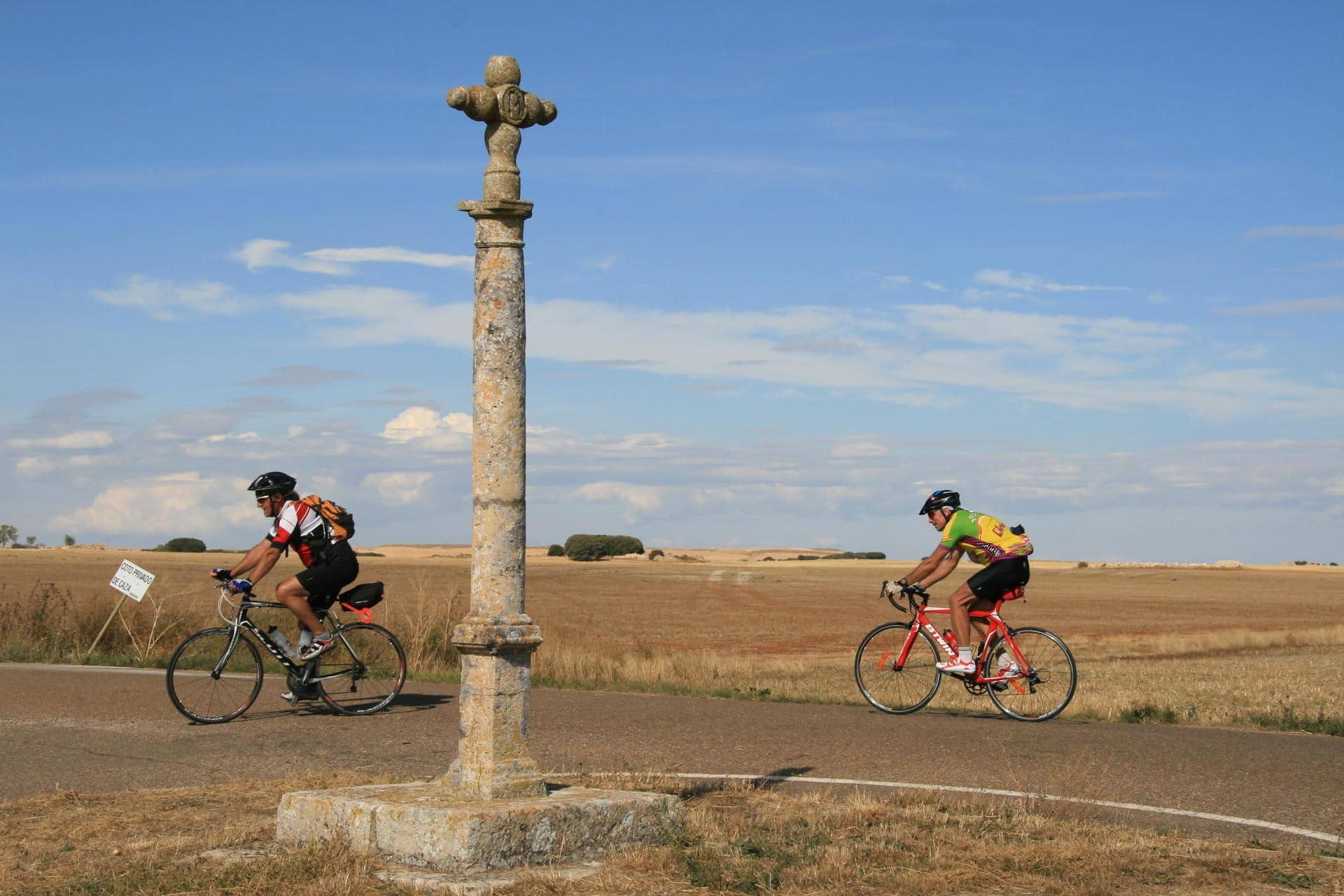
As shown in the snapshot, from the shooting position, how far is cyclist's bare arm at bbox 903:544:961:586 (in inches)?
512

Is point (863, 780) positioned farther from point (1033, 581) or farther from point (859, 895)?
point (1033, 581)

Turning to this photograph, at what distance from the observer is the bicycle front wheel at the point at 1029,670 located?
41.9 ft

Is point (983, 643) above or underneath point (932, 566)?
underneath

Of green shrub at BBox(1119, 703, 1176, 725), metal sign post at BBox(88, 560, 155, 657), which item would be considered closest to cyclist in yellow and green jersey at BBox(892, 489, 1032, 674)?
green shrub at BBox(1119, 703, 1176, 725)

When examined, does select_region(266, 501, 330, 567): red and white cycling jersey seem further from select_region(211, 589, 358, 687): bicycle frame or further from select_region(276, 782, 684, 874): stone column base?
select_region(276, 782, 684, 874): stone column base

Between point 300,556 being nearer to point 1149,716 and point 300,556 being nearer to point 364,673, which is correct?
point 364,673

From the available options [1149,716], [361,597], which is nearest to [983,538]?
[1149,716]

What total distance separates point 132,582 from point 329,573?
6022mm

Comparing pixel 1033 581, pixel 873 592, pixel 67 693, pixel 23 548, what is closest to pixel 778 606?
pixel 873 592

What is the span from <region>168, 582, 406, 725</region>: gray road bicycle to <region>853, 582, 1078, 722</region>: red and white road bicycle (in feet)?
14.3

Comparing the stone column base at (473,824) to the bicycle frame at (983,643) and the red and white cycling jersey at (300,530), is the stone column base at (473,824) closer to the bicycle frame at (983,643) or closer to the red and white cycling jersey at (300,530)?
the red and white cycling jersey at (300,530)

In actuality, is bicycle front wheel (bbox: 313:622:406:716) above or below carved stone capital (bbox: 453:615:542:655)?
below

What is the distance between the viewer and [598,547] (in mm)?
118688

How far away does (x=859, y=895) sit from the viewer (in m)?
6.38
